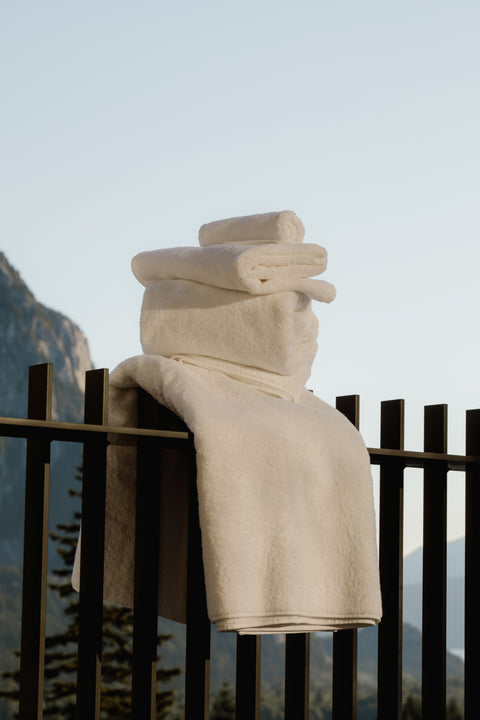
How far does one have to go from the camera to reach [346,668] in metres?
1.82

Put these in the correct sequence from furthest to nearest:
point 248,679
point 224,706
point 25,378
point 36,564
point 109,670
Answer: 1. point 25,378
2. point 224,706
3. point 109,670
4. point 248,679
5. point 36,564

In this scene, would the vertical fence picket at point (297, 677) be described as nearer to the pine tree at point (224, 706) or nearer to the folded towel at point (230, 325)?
the folded towel at point (230, 325)

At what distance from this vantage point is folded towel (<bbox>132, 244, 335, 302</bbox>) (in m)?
1.53

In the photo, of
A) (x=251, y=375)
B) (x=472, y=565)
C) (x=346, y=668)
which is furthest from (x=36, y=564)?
(x=472, y=565)

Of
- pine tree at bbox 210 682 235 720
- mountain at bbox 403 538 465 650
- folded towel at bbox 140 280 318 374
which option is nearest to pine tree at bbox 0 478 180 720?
pine tree at bbox 210 682 235 720

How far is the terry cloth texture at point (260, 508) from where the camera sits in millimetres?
1435

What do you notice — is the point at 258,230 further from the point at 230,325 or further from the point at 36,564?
the point at 36,564

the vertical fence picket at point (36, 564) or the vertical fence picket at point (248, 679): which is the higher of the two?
the vertical fence picket at point (36, 564)

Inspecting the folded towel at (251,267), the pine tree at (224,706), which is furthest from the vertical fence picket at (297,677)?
the pine tree at (224,706)

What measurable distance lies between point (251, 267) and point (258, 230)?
0.12 m

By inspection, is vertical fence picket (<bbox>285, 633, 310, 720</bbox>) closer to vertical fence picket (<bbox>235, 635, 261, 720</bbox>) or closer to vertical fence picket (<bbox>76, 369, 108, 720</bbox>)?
vertical fence picket (<bbox>235, 635, 261, 720</bbox>)

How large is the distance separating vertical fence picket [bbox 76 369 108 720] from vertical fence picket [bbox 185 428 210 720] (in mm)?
140

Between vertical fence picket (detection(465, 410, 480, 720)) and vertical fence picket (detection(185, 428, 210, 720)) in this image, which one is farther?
vertical fence picket (detection(465, 410, 480, 720))

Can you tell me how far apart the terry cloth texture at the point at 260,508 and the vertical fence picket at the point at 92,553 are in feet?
0.26
